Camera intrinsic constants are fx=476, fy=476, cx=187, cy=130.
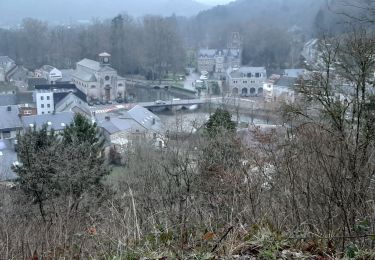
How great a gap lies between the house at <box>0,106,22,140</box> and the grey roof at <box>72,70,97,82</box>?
348 inches

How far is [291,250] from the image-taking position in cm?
219

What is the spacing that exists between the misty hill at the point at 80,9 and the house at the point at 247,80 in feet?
145

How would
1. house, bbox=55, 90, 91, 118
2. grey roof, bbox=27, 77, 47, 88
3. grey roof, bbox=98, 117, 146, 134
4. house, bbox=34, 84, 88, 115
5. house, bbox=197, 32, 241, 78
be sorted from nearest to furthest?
grey roof, bbox=98, 117, 146, 134, house, bbox=55, 90, 91, 118, house, bbox=34, 84, 88, 115, grey roof, bbox=27, 77, 47, 88, house, bbox=197, 32, 241, 78

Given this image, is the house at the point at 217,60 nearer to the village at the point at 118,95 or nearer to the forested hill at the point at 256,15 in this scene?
the village at the point at 118,95

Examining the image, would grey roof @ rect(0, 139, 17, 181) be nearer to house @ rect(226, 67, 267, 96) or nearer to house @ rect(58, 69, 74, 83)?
house @ rect(58, 69, 74, 83)

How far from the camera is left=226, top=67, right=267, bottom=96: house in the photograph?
25.6 m

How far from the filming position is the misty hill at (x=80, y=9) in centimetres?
6969

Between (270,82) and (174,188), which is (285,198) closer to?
(174,188)

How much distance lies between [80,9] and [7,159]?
69818 mm

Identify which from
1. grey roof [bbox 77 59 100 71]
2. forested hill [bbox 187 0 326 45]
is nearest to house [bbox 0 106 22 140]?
grey roof [bbox 77 59 100 71]

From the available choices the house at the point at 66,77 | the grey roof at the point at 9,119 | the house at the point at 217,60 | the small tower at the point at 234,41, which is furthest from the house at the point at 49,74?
the small tower at the point at 234,41

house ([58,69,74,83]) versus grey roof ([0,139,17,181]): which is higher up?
house ([58,69,74,83])

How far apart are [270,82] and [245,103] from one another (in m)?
2.64

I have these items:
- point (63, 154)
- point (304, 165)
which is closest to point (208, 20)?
point (63, 154)
